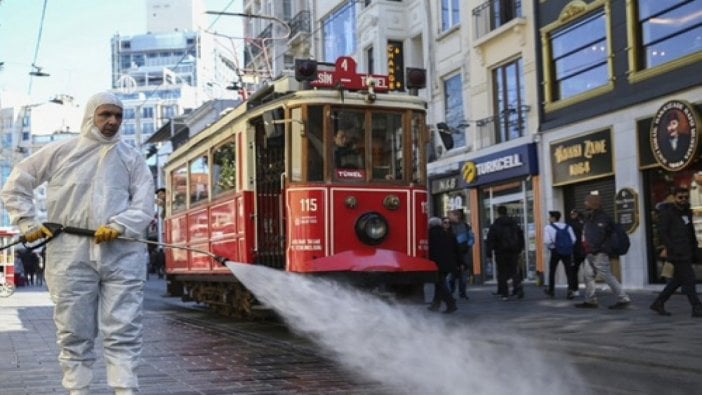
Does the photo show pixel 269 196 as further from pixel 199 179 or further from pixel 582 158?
pixel 582 158

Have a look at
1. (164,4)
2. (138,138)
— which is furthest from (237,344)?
(164,4)

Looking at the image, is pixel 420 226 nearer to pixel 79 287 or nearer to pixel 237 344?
pixel 237 344

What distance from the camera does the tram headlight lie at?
11.1 meters

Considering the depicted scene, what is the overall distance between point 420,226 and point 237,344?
118 inches

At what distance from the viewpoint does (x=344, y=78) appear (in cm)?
1158

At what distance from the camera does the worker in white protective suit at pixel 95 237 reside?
5.02m

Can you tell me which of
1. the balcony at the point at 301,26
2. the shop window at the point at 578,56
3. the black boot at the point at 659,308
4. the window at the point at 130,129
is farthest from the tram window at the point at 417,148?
the window at the point at 130,129

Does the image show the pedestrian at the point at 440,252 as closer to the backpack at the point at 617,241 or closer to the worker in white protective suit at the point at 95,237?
the backpack at the point at 617,241

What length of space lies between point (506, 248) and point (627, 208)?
3607mm

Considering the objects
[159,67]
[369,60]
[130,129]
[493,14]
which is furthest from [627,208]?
[159,67]

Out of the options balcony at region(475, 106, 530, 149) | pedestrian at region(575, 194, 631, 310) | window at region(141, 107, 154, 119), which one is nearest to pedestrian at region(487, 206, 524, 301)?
pedestrian at region(575, 194, 631, 310)

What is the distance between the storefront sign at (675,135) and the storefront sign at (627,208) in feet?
3.84

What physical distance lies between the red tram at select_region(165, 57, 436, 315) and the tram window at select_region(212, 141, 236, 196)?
0.06 metres

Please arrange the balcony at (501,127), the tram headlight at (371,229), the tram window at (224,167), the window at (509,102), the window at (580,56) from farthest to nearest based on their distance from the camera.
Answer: the window at (509,102) → the balcony at (501,127) → the window at (580,56) → the tram window at (224,167) → the tram headlight at (371,229)
